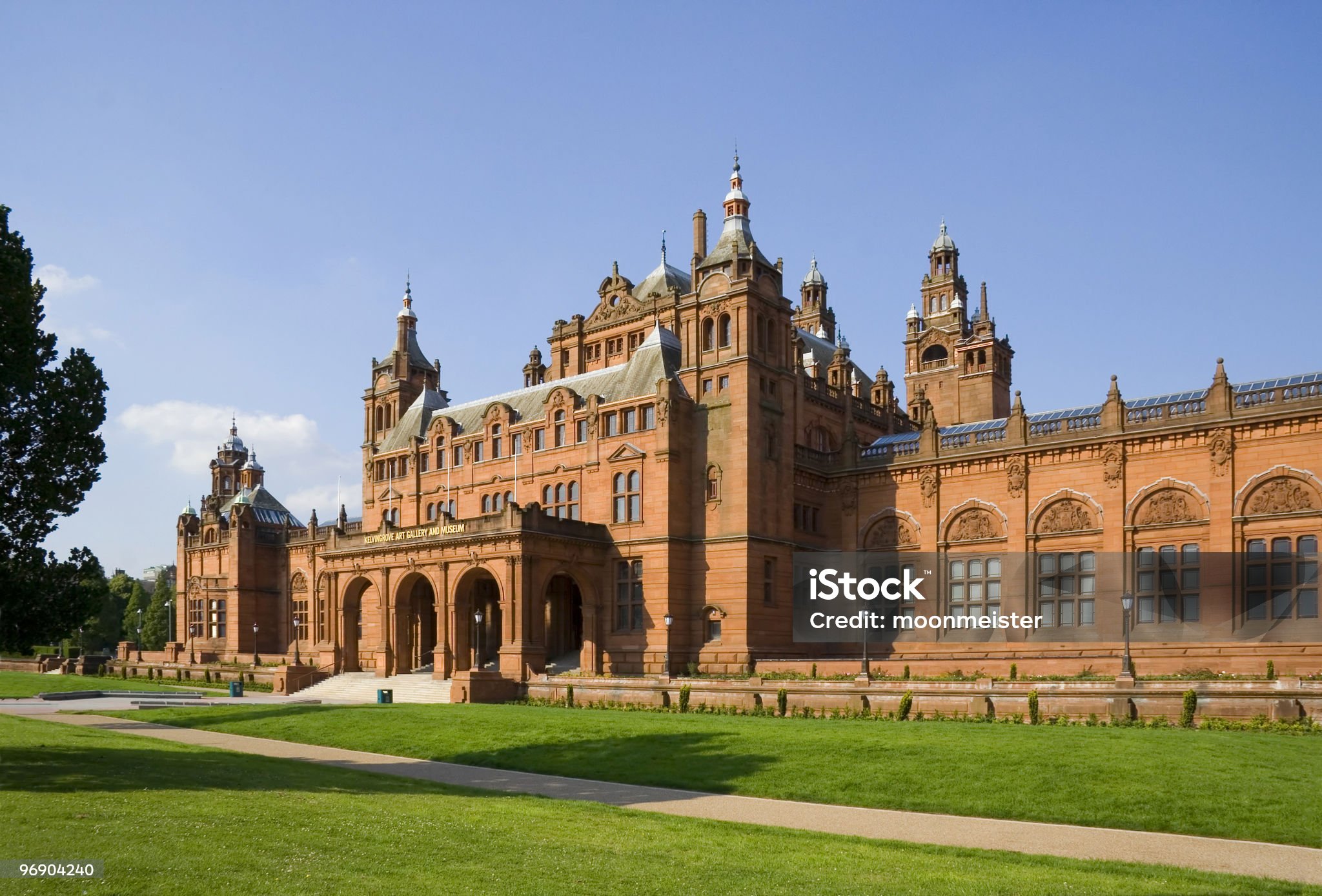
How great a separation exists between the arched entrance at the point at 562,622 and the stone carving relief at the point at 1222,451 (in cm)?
3088

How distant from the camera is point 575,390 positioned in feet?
207

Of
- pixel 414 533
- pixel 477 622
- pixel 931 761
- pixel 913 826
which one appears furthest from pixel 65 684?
pixel 913 826

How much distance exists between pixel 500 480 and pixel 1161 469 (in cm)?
3450

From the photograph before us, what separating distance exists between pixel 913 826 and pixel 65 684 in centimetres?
6010

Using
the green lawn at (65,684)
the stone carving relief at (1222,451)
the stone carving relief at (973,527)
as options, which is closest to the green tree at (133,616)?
the green lawn at (65,684)

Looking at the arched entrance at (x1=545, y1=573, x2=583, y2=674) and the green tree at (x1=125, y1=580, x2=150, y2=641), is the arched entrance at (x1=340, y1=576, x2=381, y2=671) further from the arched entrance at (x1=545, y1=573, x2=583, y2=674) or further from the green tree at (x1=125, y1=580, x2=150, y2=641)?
the green tree at (x1=125, y1=580, x2=150, y2=641)

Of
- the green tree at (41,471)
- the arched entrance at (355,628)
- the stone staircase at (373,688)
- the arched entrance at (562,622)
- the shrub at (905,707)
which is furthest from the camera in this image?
the arched entrance at (355,628)

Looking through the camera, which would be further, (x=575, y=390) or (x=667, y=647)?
(x=575, y=390)

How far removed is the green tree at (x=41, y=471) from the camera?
2462 cm

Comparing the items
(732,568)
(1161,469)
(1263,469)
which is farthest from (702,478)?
(1263,469)

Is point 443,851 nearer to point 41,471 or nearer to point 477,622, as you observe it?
point 41,471

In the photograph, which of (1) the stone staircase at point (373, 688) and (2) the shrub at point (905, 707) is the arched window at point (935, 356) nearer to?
(1) the stone staircase at point (373, 688)

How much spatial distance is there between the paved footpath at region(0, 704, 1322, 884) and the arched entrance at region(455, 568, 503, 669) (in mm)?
25856

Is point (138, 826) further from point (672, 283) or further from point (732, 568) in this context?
point (672, 283)
